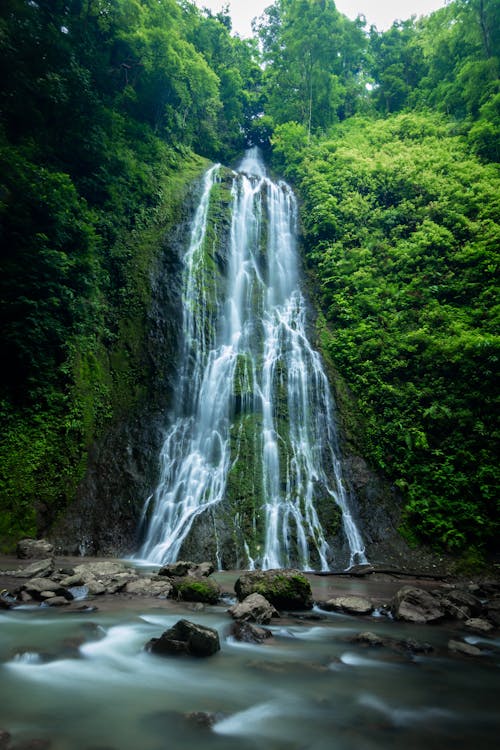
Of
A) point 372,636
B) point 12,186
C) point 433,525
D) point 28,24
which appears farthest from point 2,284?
point 433,525

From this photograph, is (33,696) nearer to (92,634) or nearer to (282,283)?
(92,634)

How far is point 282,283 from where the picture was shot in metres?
15.6

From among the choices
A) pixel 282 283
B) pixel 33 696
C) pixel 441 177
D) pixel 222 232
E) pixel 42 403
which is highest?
pixel 441 177

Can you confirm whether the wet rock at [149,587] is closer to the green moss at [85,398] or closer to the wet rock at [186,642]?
the wet rock at [186,642]

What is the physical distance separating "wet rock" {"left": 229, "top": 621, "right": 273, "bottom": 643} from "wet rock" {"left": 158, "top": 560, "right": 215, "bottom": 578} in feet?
8.57

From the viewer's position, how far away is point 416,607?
16.0 feet

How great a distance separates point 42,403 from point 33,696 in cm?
863

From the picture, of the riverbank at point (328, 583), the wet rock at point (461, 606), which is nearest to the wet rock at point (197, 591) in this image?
the riverbank at point (328, 583)

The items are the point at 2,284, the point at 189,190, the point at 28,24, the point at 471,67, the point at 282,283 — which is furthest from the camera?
the point at 471,67

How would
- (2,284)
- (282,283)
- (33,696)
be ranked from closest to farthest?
(33,696) < (2,284) < (282,283)

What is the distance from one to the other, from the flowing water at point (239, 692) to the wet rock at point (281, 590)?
0.86m

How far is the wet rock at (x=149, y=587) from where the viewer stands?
551cm

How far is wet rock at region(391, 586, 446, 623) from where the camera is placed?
15.5ft

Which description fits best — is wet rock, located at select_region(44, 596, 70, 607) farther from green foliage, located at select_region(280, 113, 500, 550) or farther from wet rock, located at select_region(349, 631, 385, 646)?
green foliage, located at select_region(280, 113, 500, 550)
